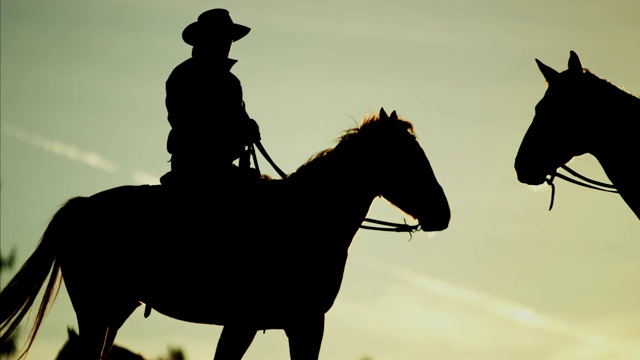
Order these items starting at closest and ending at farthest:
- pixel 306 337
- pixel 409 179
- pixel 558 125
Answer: pixel 306 337 → pixel 409 179 → pixel 558 125

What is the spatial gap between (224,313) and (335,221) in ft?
5.10

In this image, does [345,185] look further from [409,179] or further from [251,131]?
[251,131]

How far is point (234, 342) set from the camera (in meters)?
9.07

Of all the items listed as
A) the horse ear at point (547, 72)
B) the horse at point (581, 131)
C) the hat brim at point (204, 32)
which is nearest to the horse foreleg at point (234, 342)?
the hat brim at point (204, 32)

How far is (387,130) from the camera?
9484mm

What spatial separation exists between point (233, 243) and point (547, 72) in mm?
4132

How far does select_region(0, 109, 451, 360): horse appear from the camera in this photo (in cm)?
920

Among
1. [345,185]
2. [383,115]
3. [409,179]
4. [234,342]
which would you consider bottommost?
[234,342]

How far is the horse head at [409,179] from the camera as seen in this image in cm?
921

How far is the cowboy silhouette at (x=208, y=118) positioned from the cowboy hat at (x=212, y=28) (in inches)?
0.4

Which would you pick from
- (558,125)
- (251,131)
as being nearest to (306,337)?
(251,131)

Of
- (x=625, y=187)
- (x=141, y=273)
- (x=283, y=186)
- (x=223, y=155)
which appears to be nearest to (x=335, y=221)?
Result: (x=283, y=186)

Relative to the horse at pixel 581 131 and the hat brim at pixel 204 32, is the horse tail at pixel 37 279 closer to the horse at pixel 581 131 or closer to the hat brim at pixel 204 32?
the hat brim at pixel 204 32

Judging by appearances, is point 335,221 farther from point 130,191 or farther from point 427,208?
point 130,191
